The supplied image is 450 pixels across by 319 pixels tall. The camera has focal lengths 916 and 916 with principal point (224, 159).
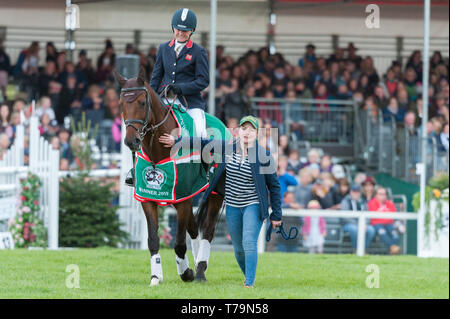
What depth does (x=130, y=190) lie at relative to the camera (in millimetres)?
14992

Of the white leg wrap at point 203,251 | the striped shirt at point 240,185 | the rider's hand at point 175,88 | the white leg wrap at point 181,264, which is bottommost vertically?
the white leg wrap at point 181,264

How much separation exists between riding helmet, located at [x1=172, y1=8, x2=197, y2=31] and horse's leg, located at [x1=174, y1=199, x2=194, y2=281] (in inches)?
69.6

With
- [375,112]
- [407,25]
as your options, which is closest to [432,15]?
[407,25]

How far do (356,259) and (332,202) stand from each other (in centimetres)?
315

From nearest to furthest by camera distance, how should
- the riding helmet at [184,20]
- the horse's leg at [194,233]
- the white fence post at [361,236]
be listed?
1. the riding helmet at [184,20]
2. the horse's leg at [194,233]
3. the white fence post at [361,236]

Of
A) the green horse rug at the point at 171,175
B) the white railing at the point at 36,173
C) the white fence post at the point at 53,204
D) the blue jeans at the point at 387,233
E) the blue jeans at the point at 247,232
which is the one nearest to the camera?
the blue jeans at the point at 247,232

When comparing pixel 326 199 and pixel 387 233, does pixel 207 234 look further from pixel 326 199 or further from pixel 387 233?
pixel 326 199

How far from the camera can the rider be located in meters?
9.48

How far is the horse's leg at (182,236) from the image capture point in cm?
929

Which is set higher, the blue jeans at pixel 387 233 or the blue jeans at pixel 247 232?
the blue jeans at pixel 247 232

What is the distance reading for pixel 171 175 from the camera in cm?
910

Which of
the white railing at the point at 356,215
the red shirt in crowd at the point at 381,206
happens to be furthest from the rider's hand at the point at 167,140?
the red shirt in crowd at the point at 381,206

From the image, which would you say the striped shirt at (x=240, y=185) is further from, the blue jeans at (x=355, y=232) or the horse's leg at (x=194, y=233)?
the blue jeans at (x=355, y=232)

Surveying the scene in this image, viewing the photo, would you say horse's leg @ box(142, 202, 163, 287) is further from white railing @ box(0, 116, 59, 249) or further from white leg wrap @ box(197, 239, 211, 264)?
white railing @ box(0, 116, 59, 249)
